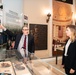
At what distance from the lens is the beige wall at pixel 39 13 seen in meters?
7.04

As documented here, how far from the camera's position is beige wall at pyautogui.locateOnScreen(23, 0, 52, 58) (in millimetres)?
7041

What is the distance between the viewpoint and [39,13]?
24.2 feet

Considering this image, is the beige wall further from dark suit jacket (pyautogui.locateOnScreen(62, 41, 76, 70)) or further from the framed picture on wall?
dark suit jacket (pyautogui.locateOnScreen(62, 41, 76, 70))

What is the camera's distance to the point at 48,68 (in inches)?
93.8

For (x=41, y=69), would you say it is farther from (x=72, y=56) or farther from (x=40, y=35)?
(x=40, y=35)

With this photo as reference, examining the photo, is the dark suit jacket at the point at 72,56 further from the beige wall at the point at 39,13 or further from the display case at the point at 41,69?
the beige wall at the point at 39,13

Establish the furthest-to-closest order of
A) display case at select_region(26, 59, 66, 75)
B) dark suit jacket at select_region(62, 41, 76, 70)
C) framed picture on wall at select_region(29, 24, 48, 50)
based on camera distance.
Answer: framed picture on wall at select_region(29, 24, 48, 50) → dark suit jacket at select_region(62, 41, 76, 70) → display case at select_region(26, 59, 66, 75)

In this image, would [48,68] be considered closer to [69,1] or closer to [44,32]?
[44,32]

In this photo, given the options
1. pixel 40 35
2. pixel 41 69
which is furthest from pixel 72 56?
pixel 40 35

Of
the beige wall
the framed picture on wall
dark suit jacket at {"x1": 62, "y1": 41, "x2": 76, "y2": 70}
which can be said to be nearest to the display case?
dark suit jacket at {"x1": 62, "y1": 41, "x2": 76, "y2": 70}

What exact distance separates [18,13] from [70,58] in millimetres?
3472

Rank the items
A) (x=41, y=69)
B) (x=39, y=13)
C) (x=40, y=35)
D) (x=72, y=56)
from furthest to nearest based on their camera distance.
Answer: (x=40, y=35)
(x=39, y=13)
(x=72, y=56)
(x=41, y=69)

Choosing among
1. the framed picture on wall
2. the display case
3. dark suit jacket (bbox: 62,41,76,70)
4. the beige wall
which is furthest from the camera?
the framed picture on wall

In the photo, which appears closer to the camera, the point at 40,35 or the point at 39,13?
the point at 39,13
